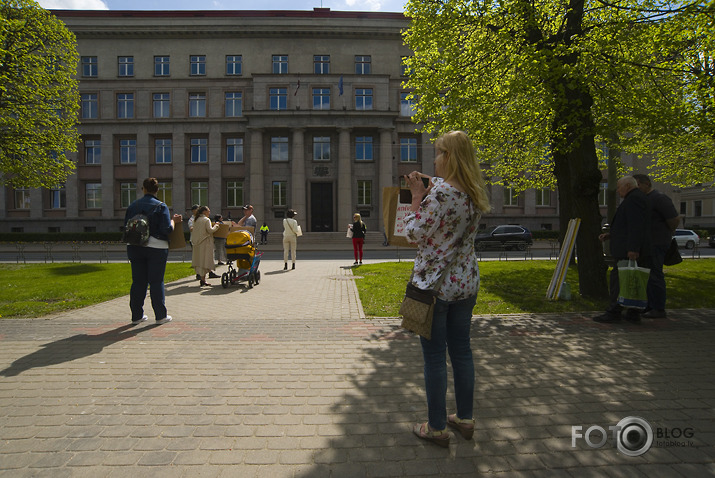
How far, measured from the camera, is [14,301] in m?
8.95

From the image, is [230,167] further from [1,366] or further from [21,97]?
[1,366]

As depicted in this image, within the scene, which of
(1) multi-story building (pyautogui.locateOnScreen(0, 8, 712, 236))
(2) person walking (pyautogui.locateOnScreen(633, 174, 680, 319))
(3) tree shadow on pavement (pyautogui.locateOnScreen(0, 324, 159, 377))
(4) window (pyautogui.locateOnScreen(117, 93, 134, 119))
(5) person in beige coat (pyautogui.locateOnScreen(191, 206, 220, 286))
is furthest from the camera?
(4) window (pyautogui.locateOnScreen(117, 93, 134, 119))

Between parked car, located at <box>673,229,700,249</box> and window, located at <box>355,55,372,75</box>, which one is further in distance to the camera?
window, located at <box>355,55,372,75</box>

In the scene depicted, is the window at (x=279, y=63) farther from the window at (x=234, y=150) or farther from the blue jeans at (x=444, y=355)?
the blue jeans at (x=444, y=355)

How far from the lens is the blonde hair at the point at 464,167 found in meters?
2.99

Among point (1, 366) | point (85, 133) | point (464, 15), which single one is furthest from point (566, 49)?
point (85, 133)

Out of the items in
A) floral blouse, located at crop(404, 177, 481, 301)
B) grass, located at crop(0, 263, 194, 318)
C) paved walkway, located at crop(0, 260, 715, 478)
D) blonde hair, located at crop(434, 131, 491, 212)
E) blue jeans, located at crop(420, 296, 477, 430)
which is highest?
blonde hair, located at crop(434, 131, 491, 212)

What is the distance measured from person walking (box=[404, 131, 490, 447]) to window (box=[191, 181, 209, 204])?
38995 mm

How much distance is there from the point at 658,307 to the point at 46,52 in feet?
93.1

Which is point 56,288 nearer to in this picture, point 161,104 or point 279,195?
point 279,195

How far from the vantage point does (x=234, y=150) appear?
3909 centimetres

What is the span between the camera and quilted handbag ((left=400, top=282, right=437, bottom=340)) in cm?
293

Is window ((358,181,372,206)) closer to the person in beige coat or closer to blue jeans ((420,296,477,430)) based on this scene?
the person in beige coat

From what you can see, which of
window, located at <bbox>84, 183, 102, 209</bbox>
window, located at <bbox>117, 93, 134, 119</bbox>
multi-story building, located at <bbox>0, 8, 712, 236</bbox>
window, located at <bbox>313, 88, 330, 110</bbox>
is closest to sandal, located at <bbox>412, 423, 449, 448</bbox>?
multi-story building, located at <bbox>0, 8, 712, 236</bbox>
